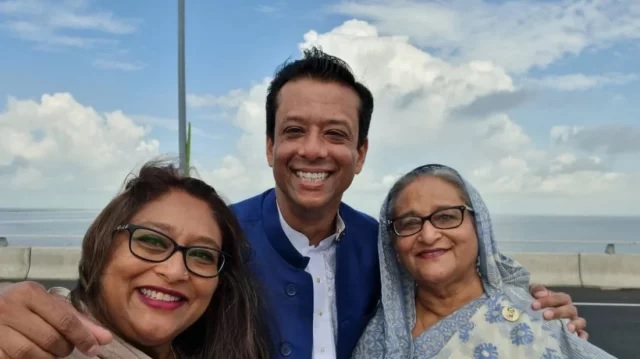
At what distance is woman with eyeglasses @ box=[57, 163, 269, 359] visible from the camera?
176cm

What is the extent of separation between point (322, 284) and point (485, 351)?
0.77 metres

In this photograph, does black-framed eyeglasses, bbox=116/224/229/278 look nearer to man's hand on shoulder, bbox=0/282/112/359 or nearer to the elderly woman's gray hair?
man's hand on shoulder, bbox=0/282/112/359

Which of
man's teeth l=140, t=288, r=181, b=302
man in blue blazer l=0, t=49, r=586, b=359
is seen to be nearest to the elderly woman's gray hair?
man in blue blazer l=0, t=49, r=586, b=359

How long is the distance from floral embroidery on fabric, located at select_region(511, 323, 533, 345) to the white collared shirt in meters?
0.77

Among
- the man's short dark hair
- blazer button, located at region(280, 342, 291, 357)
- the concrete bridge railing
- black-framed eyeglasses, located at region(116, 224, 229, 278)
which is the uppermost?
the man's short dark hair

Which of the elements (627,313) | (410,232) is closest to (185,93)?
(627,313)

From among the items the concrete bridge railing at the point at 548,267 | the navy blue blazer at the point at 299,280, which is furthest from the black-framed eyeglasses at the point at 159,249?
the concrete bridge railing at the point at 548,267

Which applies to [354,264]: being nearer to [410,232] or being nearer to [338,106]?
[410,232]

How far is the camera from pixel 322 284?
2666mm

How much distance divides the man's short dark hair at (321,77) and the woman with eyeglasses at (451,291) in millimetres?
472

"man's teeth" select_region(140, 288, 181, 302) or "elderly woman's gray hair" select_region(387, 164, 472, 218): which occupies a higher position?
"elderly woman's gray hair" select_region(387, 164, 472, 218)

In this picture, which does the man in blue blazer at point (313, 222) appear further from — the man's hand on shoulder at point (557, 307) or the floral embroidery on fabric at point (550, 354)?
the floral embroidery on fabric at point (550, 354)

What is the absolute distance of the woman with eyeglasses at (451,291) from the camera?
2.27m

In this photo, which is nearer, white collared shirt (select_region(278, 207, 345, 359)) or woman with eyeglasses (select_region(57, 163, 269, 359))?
woman with eyeglasses (select_region(57, 163, 269, 359))
